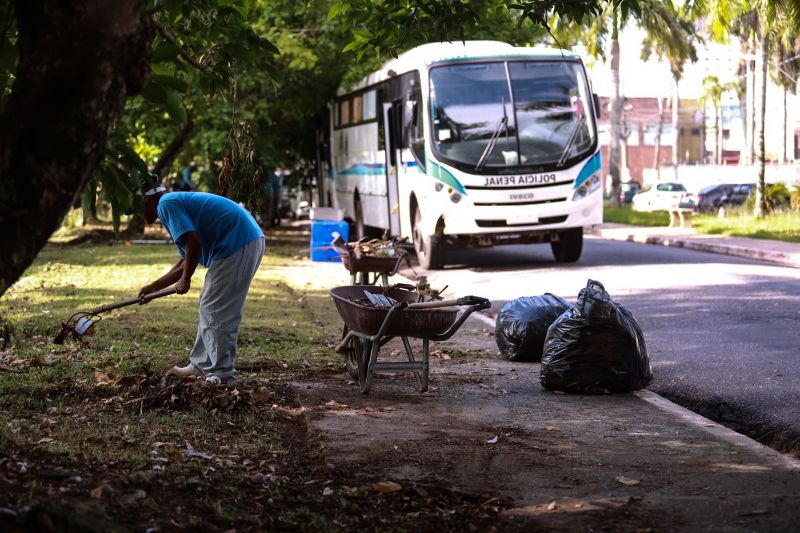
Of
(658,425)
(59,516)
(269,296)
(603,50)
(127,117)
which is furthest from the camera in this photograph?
(603,50)

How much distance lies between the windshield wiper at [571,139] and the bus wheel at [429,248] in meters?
2.34

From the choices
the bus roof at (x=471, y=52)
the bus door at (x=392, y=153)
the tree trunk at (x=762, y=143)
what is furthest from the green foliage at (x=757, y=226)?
the bus door at (x=392, y=153)

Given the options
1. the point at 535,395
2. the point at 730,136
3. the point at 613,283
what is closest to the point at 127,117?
the point at 613,283

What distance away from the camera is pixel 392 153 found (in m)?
22.2

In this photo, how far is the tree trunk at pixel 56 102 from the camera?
15.1 feet

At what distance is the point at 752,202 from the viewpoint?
36312 mm

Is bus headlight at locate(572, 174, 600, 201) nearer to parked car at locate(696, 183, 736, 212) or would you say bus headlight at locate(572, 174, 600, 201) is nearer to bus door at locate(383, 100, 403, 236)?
bus door at locate(383, 100, 403, 236)

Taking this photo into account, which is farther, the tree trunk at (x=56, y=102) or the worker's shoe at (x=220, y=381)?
the worker's shoe at (x=220, y=381)

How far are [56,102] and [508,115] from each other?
14866 mm

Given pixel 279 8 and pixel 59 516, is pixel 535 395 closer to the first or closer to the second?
pixel 59 516

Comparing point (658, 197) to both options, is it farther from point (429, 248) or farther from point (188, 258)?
point (188, 258)

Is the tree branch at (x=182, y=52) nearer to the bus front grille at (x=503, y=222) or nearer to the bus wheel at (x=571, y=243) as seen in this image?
the bus front grille at (x=503, y=222)

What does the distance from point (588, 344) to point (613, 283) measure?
7.67 m

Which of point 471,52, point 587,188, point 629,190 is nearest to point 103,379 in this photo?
point 587,188
